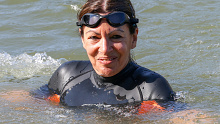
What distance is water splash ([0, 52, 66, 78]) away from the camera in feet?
18.2

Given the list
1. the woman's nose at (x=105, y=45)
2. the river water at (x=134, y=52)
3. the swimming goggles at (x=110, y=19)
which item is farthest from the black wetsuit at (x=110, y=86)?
the swimming goggles at (x=110, y=19)

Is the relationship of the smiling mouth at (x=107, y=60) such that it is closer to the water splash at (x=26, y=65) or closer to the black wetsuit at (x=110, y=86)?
the black wetsuit at (x=110, y=86)

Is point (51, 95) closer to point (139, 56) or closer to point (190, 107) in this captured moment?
point (190, 107)

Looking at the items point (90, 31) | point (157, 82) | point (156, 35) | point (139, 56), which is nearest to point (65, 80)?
point (90, 31)

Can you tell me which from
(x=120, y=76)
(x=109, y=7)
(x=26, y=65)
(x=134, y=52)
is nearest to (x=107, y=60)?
(x=120, y=76)

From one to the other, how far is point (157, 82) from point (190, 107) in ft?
1.70

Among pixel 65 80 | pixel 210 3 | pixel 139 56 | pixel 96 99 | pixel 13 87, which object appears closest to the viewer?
pixel 96 99

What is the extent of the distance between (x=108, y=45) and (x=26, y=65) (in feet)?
9.70

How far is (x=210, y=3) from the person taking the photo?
29.4 feet

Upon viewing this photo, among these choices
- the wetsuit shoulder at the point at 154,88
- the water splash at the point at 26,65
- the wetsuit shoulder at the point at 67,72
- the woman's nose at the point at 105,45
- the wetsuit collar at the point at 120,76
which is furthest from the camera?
the water splash at the point at 26,65

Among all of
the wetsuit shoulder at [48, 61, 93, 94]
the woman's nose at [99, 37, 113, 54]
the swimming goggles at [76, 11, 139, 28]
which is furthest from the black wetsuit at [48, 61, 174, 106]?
the swimming goggles at [76, 11, 139, 28]

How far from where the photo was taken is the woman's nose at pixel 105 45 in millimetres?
3285

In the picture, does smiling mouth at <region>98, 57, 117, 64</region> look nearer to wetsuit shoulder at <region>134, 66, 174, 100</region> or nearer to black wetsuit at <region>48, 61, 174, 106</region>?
black wetsuit at <region>48, 61, 174, 106</region>

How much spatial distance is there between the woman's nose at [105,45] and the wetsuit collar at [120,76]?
1.12 ft
